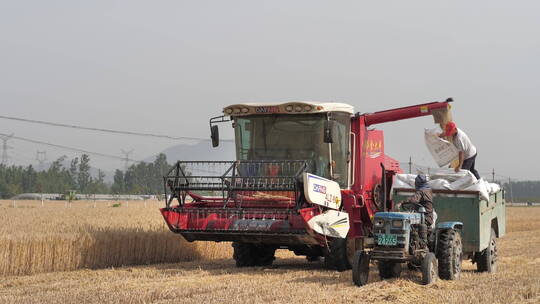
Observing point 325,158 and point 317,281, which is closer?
point 317,281

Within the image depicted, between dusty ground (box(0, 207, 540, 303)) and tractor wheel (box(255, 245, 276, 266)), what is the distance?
682mm

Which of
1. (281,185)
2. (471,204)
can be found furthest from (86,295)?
(471,204)

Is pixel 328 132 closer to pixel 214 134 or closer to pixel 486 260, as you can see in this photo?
pixel 214 134

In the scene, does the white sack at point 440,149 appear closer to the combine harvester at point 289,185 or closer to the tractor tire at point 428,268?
the combine harvester at point 289,185

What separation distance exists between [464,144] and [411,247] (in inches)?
140

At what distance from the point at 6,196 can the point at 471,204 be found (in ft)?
327

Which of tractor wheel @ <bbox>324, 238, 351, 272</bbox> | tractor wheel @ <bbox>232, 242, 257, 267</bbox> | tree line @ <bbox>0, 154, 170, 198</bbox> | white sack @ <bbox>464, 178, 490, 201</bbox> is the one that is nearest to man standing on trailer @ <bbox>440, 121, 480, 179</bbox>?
white sack @ <bbox>464, 178, 490, 201</bbox>

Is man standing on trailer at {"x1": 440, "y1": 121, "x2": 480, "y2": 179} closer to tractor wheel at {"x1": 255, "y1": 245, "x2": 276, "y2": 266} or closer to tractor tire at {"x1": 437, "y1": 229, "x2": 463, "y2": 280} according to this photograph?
tractor tire at {"x1": 437, "y1": 229, "x2": 463, "y2": 280}

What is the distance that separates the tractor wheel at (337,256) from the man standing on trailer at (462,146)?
92.3 inches

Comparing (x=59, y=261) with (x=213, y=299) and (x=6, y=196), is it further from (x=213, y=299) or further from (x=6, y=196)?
(x=6, y=196)

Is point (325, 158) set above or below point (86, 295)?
above

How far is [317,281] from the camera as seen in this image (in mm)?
10023

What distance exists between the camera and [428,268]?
9.09 m

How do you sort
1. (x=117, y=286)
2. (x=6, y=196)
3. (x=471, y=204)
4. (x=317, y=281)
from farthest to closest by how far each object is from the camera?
(x=6, y=196)
(x=471, y=204)
(x=317, y=281)
(x=117, y=286)
